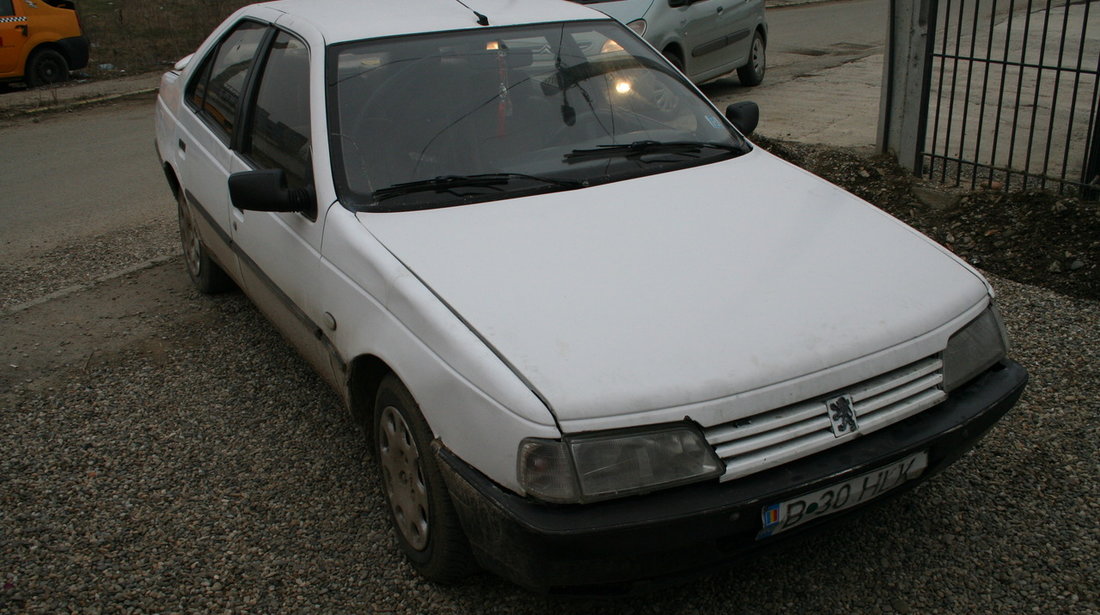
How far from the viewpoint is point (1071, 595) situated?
2.83 m

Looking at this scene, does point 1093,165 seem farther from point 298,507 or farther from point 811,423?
point 298,507

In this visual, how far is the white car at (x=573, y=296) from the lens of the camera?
2365 millimetres

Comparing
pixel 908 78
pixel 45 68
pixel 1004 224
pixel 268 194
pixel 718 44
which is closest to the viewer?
pixel 268 194

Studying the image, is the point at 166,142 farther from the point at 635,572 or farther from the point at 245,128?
the point at 635,572

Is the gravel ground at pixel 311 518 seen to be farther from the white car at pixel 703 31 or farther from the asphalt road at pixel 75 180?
the white car at pixel 703 31

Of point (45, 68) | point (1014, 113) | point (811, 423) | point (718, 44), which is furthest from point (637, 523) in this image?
point (45, 68)

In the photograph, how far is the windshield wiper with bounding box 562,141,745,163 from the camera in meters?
3.51

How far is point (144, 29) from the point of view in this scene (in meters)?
17.2

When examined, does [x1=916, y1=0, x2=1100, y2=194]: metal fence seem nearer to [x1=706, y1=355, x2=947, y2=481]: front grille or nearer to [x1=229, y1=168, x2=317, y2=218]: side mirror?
[x1=706, y1=355, x2=947, y2=481]: front grille

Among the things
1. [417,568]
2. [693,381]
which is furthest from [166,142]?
[693,381]

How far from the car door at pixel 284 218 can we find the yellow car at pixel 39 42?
10.3 m

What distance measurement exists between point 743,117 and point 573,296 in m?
1.86

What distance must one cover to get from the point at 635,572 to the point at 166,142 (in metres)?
3.85

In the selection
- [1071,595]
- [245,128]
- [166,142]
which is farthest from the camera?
[166,142]
